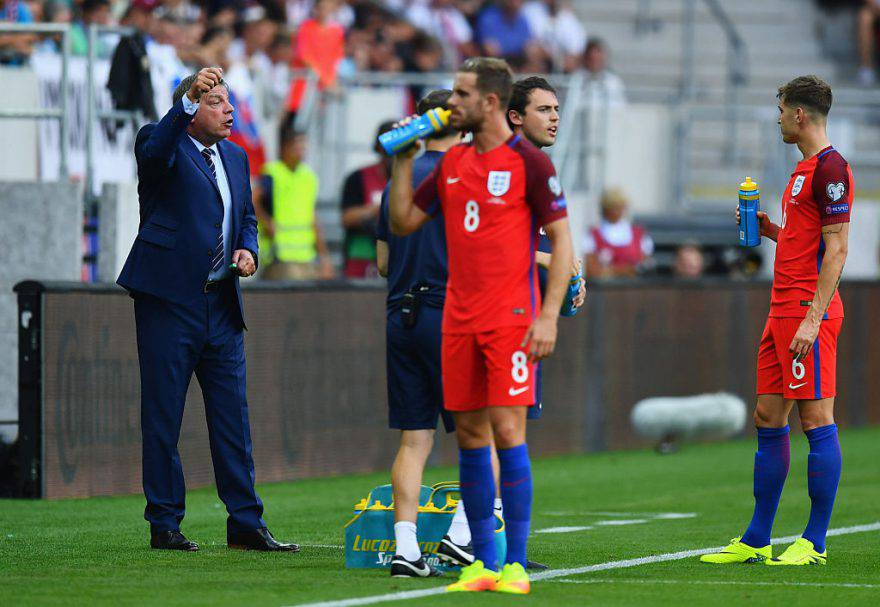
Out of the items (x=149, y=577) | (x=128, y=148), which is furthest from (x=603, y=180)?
(x=149, y=577)

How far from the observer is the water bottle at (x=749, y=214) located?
29.1 ft

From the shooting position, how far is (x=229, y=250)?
936 cm

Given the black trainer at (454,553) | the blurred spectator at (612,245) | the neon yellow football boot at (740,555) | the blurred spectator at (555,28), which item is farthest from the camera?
the blurred spectator at (555,28)

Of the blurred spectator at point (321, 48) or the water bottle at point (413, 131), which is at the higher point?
the blurred spectator at point (321, 48)

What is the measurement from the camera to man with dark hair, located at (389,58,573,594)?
7.38 m

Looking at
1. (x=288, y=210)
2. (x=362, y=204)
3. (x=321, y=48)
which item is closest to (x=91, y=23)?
(x=288, y=210)

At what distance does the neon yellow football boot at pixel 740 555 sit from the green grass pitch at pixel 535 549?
0.36 ft

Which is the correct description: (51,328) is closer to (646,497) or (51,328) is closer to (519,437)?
(646,497)

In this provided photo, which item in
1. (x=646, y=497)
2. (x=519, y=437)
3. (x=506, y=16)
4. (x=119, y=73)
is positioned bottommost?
(x=646, y=497)

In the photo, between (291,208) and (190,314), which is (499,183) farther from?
(291,208)

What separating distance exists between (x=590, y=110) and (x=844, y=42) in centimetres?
889

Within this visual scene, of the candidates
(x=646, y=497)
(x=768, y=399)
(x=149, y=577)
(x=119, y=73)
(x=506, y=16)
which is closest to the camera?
(x=149, y=577)

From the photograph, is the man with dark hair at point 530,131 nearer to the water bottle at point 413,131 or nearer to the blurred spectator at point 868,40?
the water bottle at point 413,131

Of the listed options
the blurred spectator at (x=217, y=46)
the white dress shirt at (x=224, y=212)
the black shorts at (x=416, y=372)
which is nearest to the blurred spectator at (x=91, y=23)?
the blurred spectator at (x=217, y=46)
